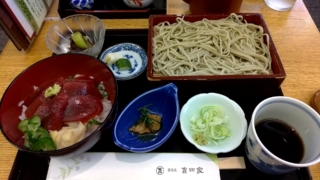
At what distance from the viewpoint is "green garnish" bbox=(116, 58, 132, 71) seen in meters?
1.13

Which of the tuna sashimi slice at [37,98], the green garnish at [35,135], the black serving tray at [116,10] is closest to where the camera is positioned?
the green garnish at [35,135]

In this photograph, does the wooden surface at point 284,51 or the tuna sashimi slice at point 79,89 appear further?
the wooden surface at point 284,51

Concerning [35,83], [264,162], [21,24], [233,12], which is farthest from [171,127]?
[21,24]

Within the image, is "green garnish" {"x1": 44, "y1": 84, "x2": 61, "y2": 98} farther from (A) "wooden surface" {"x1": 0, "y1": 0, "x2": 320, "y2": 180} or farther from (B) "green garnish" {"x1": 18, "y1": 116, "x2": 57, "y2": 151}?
(A) "wooden surface" {"x1": 0, "y1": 0, "x2": 320, "y2": 180}

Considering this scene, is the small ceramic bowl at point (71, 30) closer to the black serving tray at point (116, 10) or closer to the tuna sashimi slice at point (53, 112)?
the black serving tray at point (116, 10)

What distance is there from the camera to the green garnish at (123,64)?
3.70ft

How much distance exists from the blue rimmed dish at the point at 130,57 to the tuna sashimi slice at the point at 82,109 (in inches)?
7.9

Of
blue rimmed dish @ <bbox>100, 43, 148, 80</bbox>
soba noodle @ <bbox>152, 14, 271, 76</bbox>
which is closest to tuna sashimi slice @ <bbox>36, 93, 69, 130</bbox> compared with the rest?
blue rimmed dish @ <bbox>100, 43, 148, 80</bbox>

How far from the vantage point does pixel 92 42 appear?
1.25 metres

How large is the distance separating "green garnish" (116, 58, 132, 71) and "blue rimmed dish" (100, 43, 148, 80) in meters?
0.01

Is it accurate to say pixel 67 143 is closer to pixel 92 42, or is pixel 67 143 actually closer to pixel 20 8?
pixel 92 42

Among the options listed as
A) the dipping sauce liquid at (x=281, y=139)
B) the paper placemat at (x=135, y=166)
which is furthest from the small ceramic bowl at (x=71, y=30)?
the dipping sauce liquid at (x=281, y=139)

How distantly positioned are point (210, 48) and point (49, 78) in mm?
727

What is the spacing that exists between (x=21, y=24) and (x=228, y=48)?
98 cm
